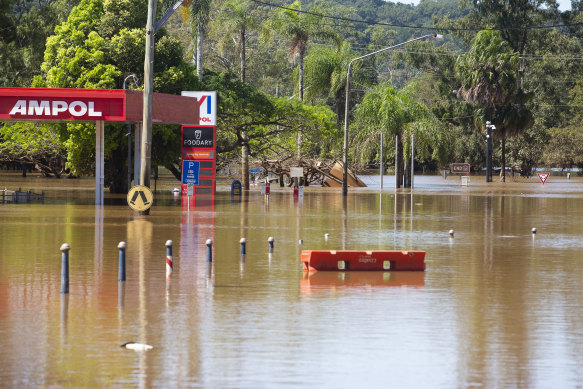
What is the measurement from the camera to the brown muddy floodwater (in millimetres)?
9180

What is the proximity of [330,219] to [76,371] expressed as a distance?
78.6ft

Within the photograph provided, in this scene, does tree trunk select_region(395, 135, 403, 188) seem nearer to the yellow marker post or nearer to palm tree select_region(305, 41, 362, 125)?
palm tree select_region(305, 41, 362, 125)

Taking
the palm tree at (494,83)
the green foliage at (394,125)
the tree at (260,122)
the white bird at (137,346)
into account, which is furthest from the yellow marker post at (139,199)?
the palm tree at (494,83)

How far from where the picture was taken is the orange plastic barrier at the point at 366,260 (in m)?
18.0

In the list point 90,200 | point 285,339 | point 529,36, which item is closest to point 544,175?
point 529,36

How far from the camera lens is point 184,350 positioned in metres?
10.2

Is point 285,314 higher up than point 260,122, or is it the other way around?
point 260,122

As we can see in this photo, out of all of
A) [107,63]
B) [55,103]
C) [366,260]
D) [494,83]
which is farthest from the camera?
[494,83]

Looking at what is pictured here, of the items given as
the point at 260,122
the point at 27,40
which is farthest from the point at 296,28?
the point at 27,40

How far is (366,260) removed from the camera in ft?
59.7

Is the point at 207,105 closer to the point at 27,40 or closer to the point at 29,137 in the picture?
the point at 29,137

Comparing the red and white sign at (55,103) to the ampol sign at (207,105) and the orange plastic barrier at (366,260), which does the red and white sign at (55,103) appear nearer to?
the ampol sign at (207,105)

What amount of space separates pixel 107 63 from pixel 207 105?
8029 millimetres

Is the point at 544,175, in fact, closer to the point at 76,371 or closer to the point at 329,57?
the point at 329,57
